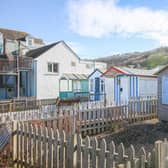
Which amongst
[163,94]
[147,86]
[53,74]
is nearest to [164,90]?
[163,94]

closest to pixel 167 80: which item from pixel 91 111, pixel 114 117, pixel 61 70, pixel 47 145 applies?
pixel 114 117

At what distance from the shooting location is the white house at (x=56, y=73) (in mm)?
28047

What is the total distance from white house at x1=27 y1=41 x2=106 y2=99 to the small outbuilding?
14.0 metres

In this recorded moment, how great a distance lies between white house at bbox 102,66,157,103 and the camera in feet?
64.6

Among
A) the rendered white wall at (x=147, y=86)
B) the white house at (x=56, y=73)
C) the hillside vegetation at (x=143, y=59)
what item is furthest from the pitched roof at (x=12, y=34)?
the hillside vegetation at (x=143, y=59)

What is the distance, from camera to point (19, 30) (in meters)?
37.6

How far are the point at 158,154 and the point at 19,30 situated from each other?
1442 inches

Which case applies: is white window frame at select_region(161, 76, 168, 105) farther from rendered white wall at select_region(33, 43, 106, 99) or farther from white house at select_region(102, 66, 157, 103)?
rendered white wall at select_region(33, 43, 106, 99)

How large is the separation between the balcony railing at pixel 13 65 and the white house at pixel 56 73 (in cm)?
76

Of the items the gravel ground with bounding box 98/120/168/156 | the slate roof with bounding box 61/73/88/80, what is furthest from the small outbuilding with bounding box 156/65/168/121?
the slate roof with bounding box 61/73/88/80

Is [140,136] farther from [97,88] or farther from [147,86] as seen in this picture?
[97,88]

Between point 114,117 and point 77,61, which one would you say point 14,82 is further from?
point 114,117

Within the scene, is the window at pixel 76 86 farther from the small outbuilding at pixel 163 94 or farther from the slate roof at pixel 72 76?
the small outbuilding at pixel 163 94

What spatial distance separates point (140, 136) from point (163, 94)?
4354 millimetres
